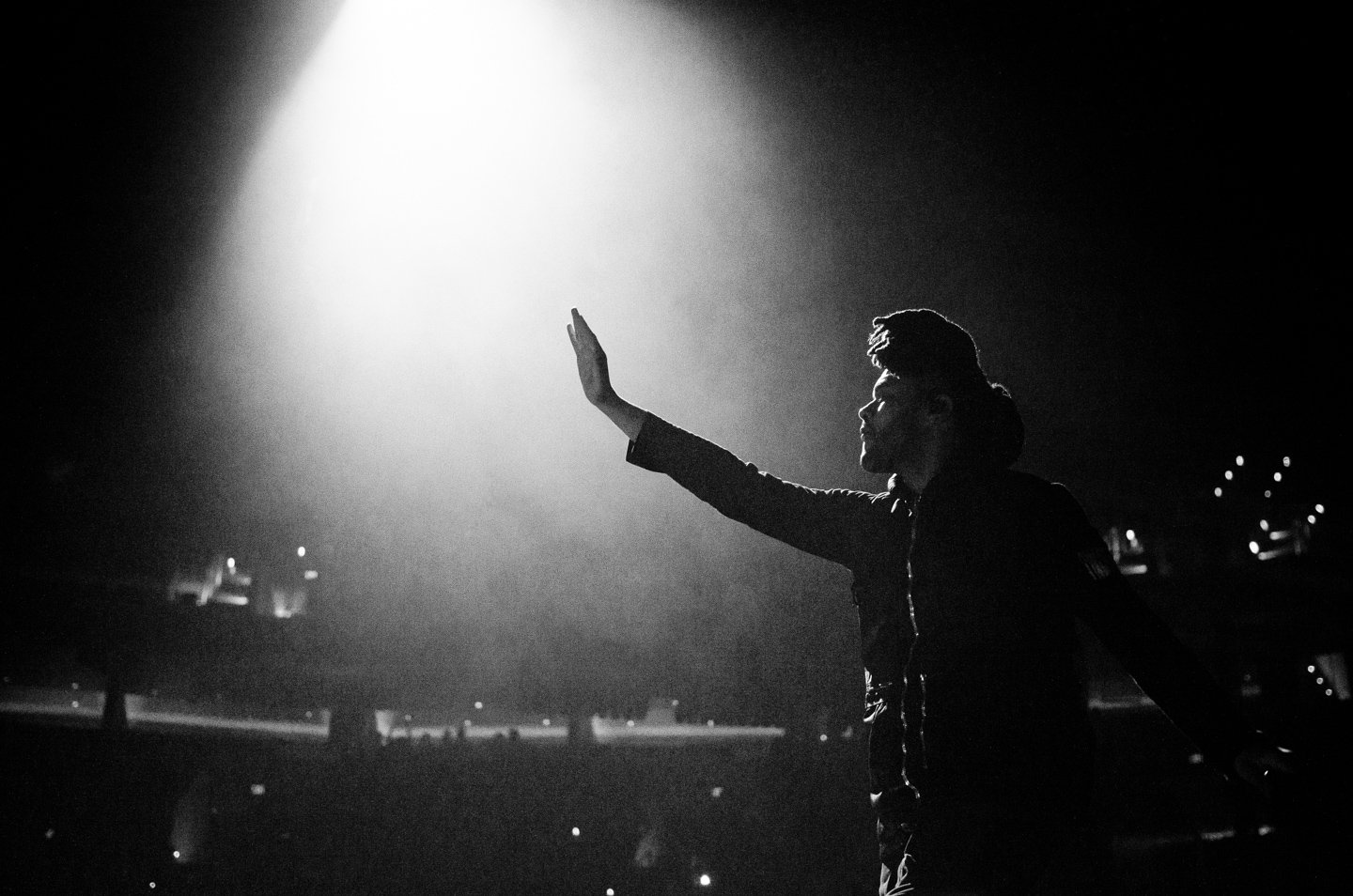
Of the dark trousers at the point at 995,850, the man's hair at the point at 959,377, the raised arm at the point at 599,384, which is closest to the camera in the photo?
the dark trousers at the point at 995,850

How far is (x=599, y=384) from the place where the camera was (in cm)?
218

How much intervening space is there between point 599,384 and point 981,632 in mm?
1170

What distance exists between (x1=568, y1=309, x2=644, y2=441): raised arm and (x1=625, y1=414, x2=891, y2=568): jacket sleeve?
0.22ft

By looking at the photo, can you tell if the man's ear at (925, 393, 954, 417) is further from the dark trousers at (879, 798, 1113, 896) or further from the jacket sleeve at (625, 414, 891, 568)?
the dark trousers at (879, 798, 1113, 896)

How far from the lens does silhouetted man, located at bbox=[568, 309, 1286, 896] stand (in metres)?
1.61

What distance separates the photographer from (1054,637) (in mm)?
1741

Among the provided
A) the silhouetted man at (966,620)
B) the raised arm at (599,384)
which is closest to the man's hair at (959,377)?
the silhouetted man at (966,620)

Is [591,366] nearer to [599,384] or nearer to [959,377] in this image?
[599,384]

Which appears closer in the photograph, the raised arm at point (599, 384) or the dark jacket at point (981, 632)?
the dark jacket at point (981, 632)

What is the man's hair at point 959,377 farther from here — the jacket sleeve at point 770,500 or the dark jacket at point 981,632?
the jacket sleeve at point 770,500

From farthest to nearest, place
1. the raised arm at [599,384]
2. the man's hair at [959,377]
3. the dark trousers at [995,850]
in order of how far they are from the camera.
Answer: the raised arm at [599,384]
the man's hair at [959,377]
the dark trousers at [995,850]

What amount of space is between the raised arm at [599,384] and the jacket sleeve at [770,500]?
68 mm

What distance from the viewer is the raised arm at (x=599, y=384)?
2105 mm

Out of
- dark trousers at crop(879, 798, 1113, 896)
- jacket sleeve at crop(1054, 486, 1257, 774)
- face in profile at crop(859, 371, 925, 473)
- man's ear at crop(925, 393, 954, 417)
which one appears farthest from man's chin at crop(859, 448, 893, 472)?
dark trousers at crop(879, 798, 1113, 896)
